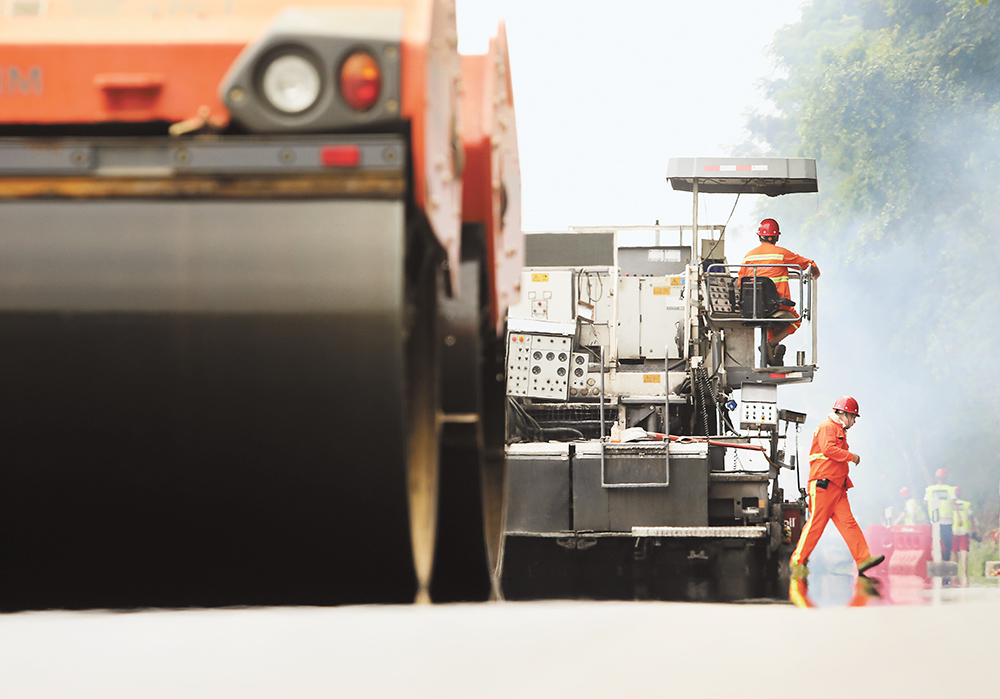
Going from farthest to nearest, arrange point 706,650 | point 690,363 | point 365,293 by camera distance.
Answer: point 690,363 < point 706,650 < point 365,293

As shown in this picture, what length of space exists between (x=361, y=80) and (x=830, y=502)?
8436 mm

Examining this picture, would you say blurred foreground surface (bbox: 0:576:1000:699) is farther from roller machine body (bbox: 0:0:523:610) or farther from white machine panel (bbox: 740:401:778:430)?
white machine panel (bbox: 740:401:778:430)

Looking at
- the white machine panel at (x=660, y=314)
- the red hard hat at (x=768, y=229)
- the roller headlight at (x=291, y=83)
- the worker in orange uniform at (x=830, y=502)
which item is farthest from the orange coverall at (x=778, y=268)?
the roller headlight at (x=291, y=83)

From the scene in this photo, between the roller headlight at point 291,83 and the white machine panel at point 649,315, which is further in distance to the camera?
the white machine panel at point 649,315

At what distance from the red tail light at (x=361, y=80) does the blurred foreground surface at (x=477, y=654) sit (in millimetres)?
1209

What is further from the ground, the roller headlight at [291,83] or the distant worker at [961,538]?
the roller headlight at [291,83]

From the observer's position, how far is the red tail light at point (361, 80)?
2699 millimetres

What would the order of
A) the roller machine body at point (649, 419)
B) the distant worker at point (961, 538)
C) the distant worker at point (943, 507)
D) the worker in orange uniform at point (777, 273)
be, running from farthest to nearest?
the distant worker at point (943, 507) < the distant worker at point (961, 538) < the worker in orange uniform at point (777, 273) < the roller machine body at point (649, 419)

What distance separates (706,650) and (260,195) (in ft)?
4.74

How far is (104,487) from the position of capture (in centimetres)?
276

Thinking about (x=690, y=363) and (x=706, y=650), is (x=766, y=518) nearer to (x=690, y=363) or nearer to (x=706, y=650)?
(x=690, y=363)

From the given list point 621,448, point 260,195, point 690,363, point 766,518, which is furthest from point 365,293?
point 690,363

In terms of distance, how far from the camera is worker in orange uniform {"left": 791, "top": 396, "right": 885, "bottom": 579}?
10.2 m

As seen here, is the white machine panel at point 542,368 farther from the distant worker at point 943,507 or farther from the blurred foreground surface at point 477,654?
the blurred foreground surface at point 477,654
